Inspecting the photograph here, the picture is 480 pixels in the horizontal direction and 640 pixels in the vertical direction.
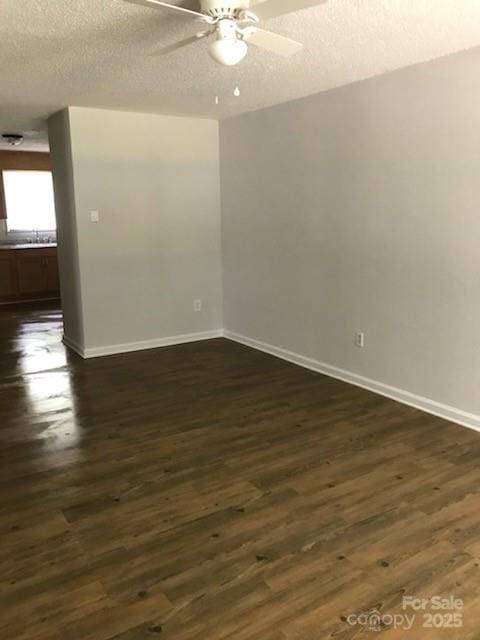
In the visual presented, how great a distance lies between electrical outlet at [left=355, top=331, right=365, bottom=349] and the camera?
4004mm

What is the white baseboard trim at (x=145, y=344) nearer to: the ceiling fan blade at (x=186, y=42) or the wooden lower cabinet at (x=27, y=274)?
the wooden lower cabinet at (x=27, y=274)

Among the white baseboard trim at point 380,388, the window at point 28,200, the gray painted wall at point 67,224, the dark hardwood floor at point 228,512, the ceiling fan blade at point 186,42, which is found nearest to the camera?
the dark hardwood floor at point 228,512

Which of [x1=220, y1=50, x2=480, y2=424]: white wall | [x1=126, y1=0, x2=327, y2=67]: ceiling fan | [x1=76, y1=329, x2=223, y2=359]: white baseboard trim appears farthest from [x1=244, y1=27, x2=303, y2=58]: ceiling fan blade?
[x1=76, y1=329, x2=223, y2=359]: white baseboard trim

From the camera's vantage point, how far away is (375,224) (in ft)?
12.4

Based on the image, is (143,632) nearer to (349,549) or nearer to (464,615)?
(349,549)

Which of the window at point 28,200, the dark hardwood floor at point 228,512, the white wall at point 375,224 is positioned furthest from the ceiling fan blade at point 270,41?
the window at point 28,200

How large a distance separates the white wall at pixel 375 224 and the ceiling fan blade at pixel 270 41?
4.08 feet

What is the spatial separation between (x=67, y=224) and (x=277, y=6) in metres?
3.45

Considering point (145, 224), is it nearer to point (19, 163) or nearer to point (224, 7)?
point (224, 7)

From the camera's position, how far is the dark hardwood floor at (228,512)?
1.82 m

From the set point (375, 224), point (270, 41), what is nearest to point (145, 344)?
point (375, 224)

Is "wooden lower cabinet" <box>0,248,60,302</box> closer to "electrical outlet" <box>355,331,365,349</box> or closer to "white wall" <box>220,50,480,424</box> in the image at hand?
"white wall" <box>220,50,480,424</box>

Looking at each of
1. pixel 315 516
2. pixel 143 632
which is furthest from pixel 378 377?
pixel 143 632

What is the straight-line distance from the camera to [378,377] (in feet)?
12.9
